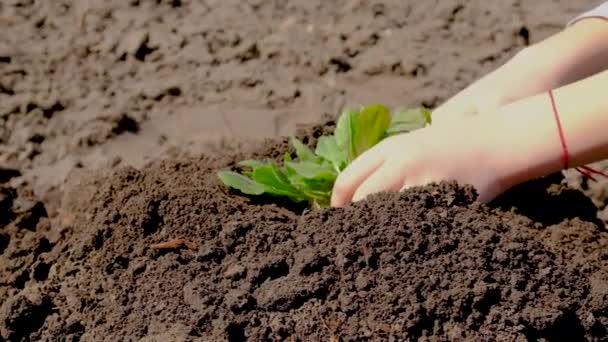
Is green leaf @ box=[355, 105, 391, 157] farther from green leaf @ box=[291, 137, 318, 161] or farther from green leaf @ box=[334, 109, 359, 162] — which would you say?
green leaf @ box=[291, 137, 318, 161]

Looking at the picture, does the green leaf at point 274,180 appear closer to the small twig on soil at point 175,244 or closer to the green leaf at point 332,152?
the green leaf at point 332,152

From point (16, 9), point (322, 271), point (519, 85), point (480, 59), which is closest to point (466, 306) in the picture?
point (322, 271)

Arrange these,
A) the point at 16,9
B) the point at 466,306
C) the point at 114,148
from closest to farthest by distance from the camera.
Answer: the point at 466,306 → the point at 114,148 → the point at 16,9

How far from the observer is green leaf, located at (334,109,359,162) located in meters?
1.81

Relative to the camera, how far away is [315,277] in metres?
1.49

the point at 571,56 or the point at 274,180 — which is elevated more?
the point at 571,56

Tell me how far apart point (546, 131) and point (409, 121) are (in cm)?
32

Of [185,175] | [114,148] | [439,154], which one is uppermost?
[439,154]

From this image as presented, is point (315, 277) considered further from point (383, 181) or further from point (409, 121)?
point (409, 121)

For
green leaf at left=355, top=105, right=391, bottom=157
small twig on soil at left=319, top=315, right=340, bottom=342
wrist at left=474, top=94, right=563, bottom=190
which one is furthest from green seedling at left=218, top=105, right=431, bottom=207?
small twig on soil at left=319, top=315, right=340, bottom=342

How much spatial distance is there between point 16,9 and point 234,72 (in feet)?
2.54

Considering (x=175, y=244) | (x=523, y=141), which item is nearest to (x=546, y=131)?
(x=523, y=141)

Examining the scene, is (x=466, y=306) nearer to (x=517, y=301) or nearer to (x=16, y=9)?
(x=517, y=301)

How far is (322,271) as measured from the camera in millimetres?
1505
